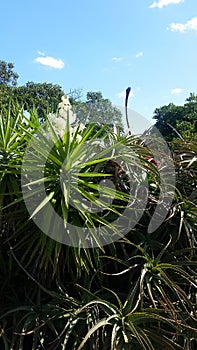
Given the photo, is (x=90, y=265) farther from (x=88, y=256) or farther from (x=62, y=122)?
(x=62, y=122)

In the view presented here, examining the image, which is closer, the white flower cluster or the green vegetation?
the green vegetation

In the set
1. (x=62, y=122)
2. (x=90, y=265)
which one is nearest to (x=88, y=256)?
(x=90, y=265)

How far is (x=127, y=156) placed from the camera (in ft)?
4.77

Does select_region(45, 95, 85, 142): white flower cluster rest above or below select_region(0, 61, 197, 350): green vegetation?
above

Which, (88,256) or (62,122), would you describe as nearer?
(88,256)

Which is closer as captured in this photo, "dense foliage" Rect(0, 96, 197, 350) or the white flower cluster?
"dense foliage" Rect(0, 96, 197, 350)

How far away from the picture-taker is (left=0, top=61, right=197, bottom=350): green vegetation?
125cm

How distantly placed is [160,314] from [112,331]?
0.61 feet

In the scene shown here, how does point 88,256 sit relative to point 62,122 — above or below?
below

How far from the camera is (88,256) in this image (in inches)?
51.6

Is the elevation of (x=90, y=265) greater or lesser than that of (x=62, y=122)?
lesser

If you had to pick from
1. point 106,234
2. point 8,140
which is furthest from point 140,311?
point 8,140

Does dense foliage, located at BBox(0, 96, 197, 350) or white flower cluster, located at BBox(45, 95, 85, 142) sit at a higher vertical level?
white flower cluster, located at BBox(45, 95, 85, 142)

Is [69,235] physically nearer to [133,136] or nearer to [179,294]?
[179,294]
